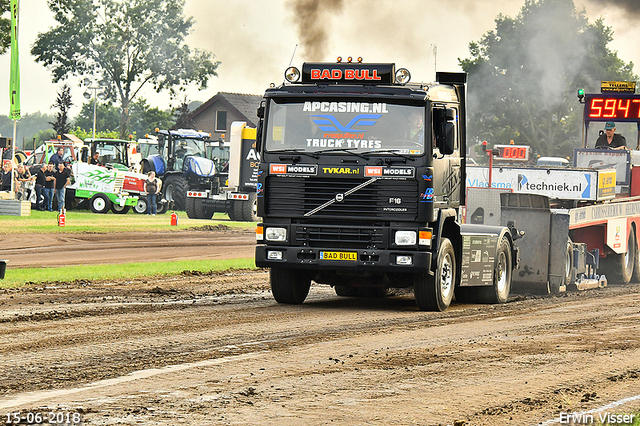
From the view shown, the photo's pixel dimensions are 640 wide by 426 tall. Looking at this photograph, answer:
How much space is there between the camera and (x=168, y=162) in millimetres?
39219

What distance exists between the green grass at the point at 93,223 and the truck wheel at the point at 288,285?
15270 millimetres

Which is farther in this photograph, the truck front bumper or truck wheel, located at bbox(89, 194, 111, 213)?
truck wheel, located at bbox(89, 194, 111, 213)

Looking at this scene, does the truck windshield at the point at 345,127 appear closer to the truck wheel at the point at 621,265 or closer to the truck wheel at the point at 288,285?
the truck wheel at the point at 288,285

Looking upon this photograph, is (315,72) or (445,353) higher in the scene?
(315,72)

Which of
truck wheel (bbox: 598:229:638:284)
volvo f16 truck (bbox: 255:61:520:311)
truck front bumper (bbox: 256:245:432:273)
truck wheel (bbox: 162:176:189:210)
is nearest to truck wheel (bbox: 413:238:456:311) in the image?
volvo f16 truck (bbox: 255:61:520:311)

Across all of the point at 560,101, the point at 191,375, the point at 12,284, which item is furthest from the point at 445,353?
the point at 560,101

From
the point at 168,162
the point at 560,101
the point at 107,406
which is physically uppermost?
the point at 560,101

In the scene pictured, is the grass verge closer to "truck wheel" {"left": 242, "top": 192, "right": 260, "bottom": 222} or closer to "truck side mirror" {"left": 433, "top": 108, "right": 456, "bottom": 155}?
"truck side mirror" {"left": 433, "top": 108, "right": 456, "bottom": 155}

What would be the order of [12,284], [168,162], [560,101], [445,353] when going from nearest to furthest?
[445,353], [12,284], [168,162], [560,101]

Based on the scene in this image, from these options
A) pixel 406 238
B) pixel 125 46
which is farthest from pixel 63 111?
pixel 406 238

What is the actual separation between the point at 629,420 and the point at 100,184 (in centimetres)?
3202

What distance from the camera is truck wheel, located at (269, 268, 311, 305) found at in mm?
13219

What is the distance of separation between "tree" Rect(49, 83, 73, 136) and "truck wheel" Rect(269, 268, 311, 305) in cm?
4981

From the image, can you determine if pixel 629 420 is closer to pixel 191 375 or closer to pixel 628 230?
pixel 191 375
